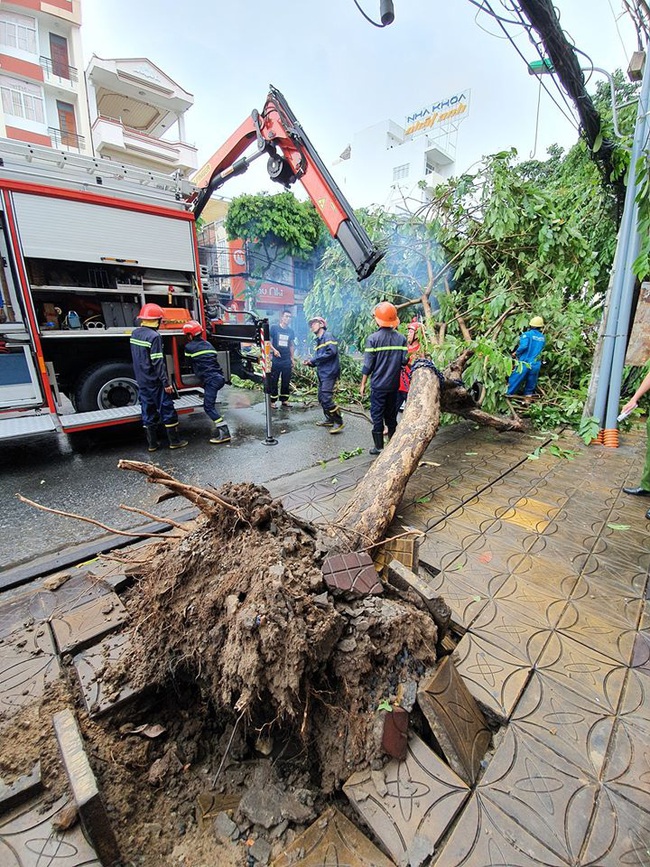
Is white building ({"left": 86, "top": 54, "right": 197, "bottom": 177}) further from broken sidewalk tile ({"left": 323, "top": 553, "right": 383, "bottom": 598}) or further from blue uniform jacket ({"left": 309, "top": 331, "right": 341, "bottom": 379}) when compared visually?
broken sidewalk tile ({"left": 323, "top": 553, "right": 383, "bottom": 598})

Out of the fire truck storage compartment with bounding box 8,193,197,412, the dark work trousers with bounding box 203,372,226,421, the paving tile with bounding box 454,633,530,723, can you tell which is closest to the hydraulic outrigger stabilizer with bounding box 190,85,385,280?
the fire truck storage compartment with bounding box 8,193,197,412

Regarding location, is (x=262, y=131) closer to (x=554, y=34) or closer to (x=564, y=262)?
(x=554, y=34)

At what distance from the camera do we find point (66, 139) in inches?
698

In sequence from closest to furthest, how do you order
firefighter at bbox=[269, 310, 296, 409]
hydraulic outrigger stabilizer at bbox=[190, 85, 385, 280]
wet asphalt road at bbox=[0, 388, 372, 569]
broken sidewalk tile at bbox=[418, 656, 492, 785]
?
broken sidewalk tile at bbox=[418, 656, 492, 785] < wet asphalt road at bbox=[0, 388, 372, 569] < hydraulic outrigger stabilizer at bbox=[190, 85, 385, 280] < firefighter at bbox=[269, 310, 296, 409]

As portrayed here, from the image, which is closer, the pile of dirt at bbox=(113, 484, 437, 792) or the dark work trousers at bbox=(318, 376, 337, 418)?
the pile of dirt at bbox=(113, 484, 437, 792)

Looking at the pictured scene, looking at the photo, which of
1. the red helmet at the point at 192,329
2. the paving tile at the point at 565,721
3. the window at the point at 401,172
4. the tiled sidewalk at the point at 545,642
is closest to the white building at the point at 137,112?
the window at the point at 401,172

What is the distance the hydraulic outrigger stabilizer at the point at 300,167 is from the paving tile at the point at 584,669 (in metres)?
4.08

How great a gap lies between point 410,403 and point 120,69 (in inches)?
912

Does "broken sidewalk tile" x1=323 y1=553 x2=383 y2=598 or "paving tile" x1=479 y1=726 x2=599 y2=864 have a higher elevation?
"broken sidewalk tile" x1=323 y1=553 x2=383 y2=598

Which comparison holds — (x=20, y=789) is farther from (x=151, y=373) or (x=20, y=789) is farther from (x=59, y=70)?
(x=59, y=70)

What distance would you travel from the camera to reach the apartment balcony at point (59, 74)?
16578 millimetres

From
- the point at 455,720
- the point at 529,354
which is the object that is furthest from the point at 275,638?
the point at 529,354

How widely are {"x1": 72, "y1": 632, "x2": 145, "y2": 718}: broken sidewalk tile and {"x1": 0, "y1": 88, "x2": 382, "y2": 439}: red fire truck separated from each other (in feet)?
10.9

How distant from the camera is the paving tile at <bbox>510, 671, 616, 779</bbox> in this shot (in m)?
1.46
